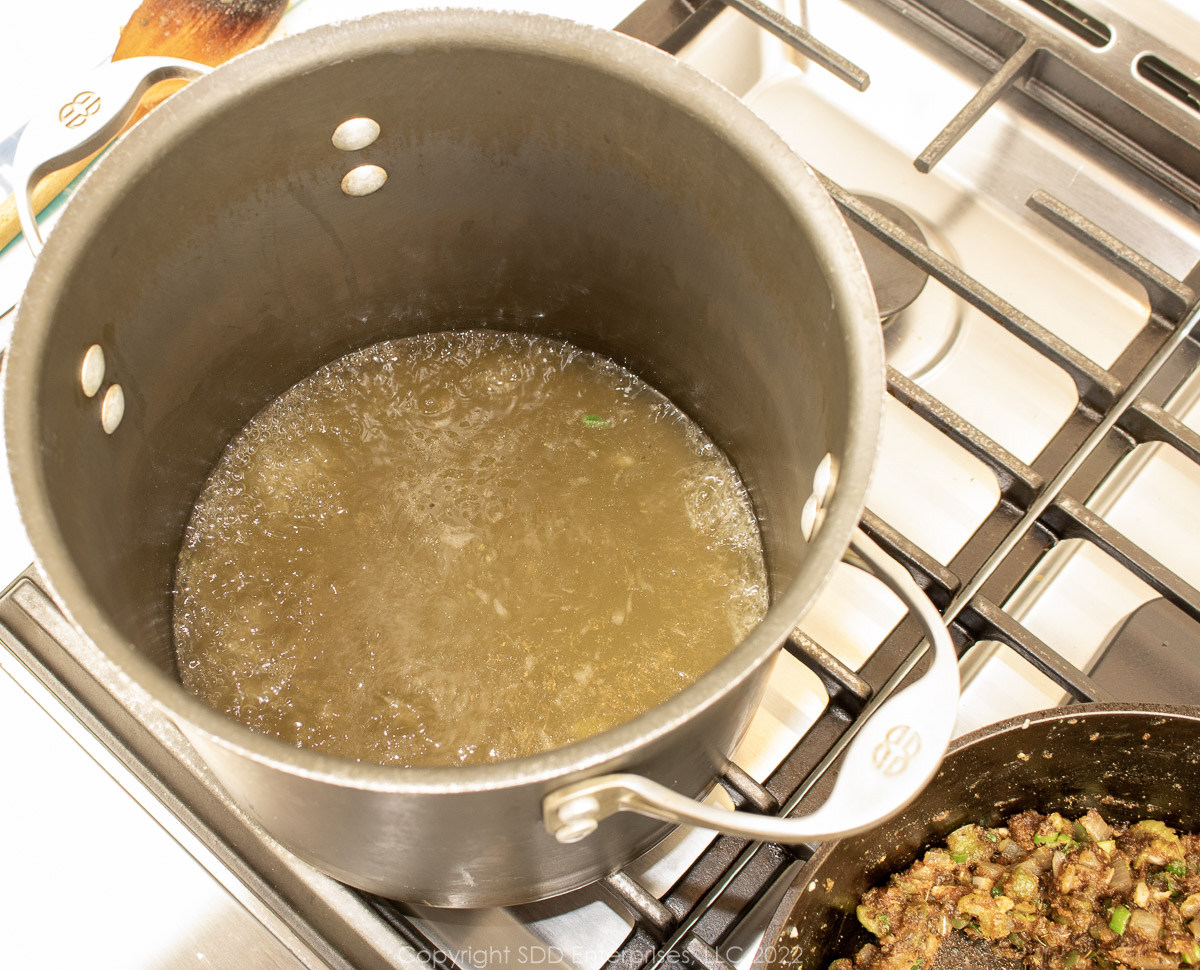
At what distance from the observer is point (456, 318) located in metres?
1.11

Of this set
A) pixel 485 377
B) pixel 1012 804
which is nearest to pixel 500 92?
pixel 485 377

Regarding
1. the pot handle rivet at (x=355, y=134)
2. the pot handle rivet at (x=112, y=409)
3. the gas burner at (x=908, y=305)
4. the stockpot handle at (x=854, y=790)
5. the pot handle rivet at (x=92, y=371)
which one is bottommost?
the pot handle rivet at (x=112, y=409)

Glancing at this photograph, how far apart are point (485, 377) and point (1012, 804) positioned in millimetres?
653

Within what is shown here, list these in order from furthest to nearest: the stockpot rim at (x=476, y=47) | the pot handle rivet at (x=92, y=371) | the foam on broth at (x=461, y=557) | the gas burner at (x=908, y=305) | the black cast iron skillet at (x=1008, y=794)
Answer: the gas burner at (x=908, y=305)
the foam on broth at (x=461, y=557)
the black cast iron skillet at (x=1008, y=794)
the pot handle rivet at (x=92, y=371)
the stockpot rim at (x=476, y=47)

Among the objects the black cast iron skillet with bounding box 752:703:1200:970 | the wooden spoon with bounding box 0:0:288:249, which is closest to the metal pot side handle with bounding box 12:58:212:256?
the wooden spoon with bounding box 0:0:288:249

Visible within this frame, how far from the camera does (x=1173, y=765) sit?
91 cm

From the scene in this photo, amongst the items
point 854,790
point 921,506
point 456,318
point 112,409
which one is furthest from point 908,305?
point 112,409

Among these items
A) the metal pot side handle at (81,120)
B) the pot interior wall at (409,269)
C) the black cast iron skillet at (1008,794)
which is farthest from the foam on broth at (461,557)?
the metal pot side handle at (81,120)

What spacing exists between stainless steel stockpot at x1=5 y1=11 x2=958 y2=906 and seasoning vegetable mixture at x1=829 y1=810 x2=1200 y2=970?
0.84 ft

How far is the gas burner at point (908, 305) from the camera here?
3.42 ft

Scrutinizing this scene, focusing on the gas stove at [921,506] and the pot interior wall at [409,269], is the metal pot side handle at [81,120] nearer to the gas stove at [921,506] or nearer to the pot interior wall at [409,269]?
the pot interior wall at [409,269]

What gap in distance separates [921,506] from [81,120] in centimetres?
79

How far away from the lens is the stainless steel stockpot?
2.04 ft

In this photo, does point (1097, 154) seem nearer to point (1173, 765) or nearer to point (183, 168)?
point (1173, 765)
